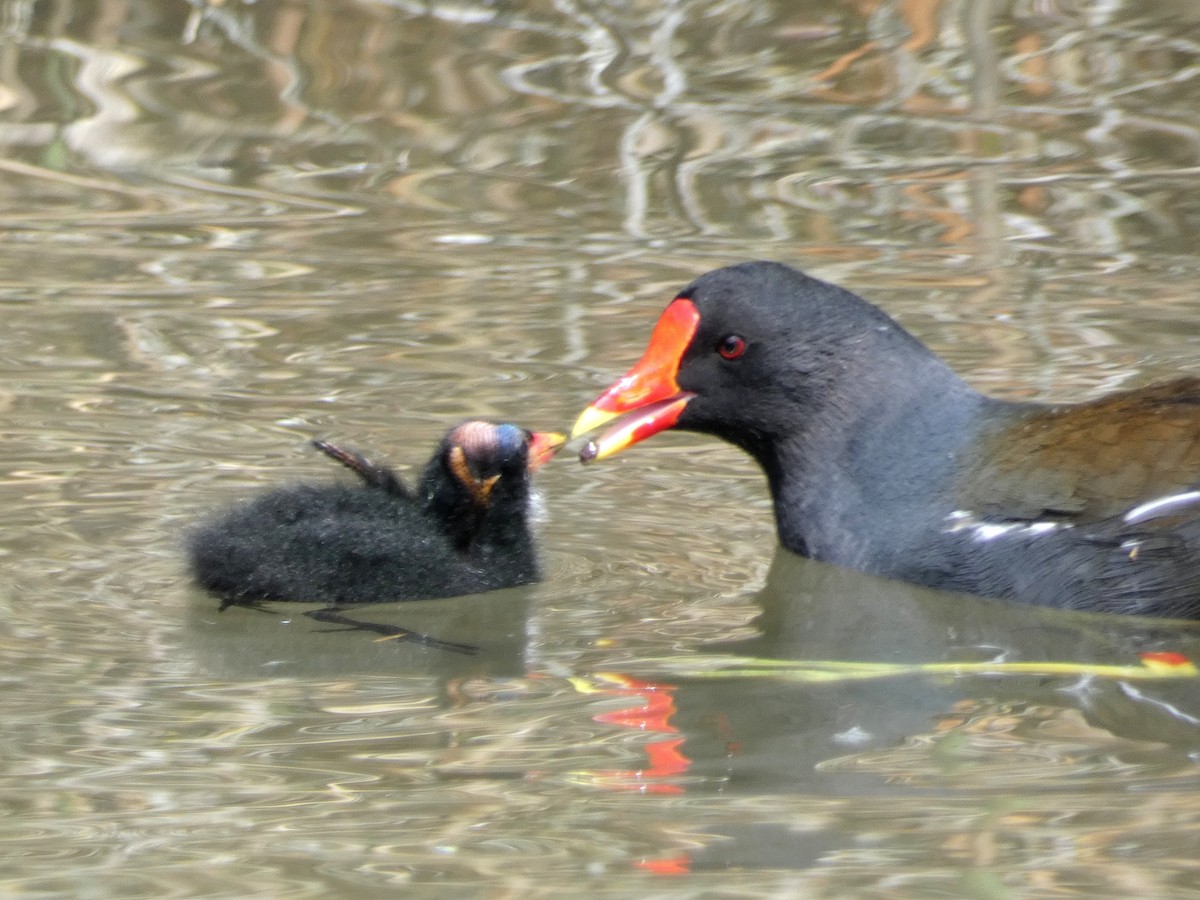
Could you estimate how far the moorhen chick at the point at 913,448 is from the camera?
4109 mm

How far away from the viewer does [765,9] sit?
30.8 ft

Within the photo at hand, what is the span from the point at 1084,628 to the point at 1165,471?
0.33 metres

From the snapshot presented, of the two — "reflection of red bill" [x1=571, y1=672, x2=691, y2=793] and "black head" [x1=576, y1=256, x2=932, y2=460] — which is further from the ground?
"black head" [x1=576, y1=256, x2=932, y2=460]

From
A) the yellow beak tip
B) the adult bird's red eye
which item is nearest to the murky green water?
the yellow beak tip

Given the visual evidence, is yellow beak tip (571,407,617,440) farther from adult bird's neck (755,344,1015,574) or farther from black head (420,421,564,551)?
adult bird's neck (755,344,1015,574)

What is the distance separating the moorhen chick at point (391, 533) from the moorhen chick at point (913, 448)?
0.22 metres

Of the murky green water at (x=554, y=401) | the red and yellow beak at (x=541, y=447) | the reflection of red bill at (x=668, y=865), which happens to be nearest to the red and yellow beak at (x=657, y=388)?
the red and yellow beak at (x=541, y=447)

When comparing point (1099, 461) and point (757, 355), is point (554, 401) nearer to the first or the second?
point (757, 355)

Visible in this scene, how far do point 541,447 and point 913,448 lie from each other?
0.77m

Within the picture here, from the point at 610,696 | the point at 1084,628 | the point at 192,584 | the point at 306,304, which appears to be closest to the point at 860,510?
the point at 1084,628

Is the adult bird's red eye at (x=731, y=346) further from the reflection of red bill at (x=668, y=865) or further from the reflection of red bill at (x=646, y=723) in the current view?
the reflection of red bill at (x=668, y=865)

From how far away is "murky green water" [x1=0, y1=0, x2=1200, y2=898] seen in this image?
3084 millimetres

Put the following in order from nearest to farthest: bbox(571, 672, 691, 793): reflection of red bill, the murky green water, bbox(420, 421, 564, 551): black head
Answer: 1. the murky green water
2. bbox(571, 672, 691, 793): reflection of red bill
3. bbox(420, 421, 564, 551): black head

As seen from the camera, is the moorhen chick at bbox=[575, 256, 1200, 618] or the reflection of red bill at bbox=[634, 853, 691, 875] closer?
the reflection of red bill at bbox=[634, 853, 691, 875]
